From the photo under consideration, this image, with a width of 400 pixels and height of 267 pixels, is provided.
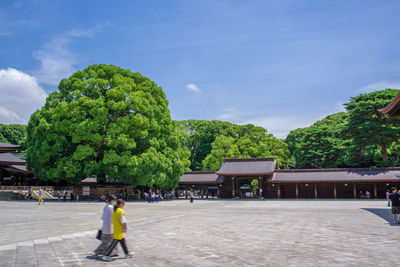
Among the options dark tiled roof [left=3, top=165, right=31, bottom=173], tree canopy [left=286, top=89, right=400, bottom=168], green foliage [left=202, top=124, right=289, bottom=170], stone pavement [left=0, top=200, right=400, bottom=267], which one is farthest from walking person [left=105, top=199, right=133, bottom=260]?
green foliage [left=202, top=124, right=289, bottom=170]

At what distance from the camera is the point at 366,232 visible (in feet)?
38.3

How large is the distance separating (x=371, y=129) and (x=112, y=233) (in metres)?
42.7

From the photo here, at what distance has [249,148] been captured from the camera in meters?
57.9

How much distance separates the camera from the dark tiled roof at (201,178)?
152ft

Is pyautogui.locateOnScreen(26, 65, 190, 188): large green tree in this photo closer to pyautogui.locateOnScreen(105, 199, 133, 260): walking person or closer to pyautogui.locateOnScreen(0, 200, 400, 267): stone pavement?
pyautogui.locateOnScreen(0, 200, 400, 267): stone pavement

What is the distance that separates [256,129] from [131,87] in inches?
1424

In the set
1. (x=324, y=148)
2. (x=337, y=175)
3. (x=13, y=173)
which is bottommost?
(x=337, y=175)

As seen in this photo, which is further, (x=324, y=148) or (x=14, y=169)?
(x=324, y=148)

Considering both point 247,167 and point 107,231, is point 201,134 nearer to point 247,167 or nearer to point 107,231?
point 247,167

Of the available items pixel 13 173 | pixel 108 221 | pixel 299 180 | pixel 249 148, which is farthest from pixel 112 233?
pixel 249 148

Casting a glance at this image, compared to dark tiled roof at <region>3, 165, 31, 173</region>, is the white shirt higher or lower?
lower

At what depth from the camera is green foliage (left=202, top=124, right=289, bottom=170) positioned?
56.5 meters

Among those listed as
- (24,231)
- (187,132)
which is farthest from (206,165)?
(24,231)

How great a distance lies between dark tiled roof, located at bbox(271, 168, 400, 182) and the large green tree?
15266 mm
